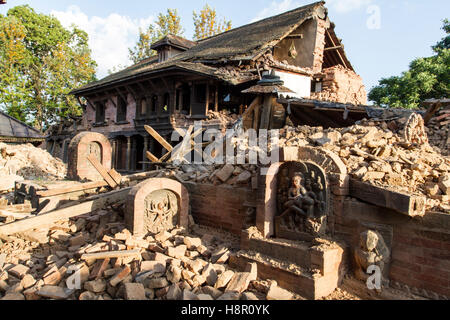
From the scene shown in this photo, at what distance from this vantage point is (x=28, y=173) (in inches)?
699

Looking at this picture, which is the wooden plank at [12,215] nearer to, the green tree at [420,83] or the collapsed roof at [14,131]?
the collapsed roof at [14,131]

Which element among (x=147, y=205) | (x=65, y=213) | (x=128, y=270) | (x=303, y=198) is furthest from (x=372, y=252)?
(x=65, y=213)

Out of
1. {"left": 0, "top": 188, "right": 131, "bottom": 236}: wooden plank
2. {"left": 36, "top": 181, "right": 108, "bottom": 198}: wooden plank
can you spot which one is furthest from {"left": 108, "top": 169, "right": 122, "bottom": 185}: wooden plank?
{"left": 0, "top": 188, "right": 131, "bottom": 236}: wooden plank

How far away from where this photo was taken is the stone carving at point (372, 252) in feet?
16.9

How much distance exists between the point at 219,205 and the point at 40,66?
2921 centimetres

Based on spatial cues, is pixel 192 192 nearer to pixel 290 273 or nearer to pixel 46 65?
pixel 290 273

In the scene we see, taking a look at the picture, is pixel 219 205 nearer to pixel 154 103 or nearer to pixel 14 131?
pixel 154 103

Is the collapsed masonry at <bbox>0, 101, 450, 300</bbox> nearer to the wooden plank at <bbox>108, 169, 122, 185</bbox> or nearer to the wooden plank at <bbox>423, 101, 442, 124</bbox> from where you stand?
the wooden plank at <bbox>108, 169, 122, 185</bbox>

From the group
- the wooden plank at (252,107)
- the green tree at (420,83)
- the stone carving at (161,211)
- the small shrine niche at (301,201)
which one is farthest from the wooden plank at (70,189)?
the green tree at (420,83)

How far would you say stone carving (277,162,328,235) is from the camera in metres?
5.83

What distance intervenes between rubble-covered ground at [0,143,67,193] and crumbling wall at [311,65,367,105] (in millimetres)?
15086

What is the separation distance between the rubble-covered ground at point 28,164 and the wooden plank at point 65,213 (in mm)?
9580
